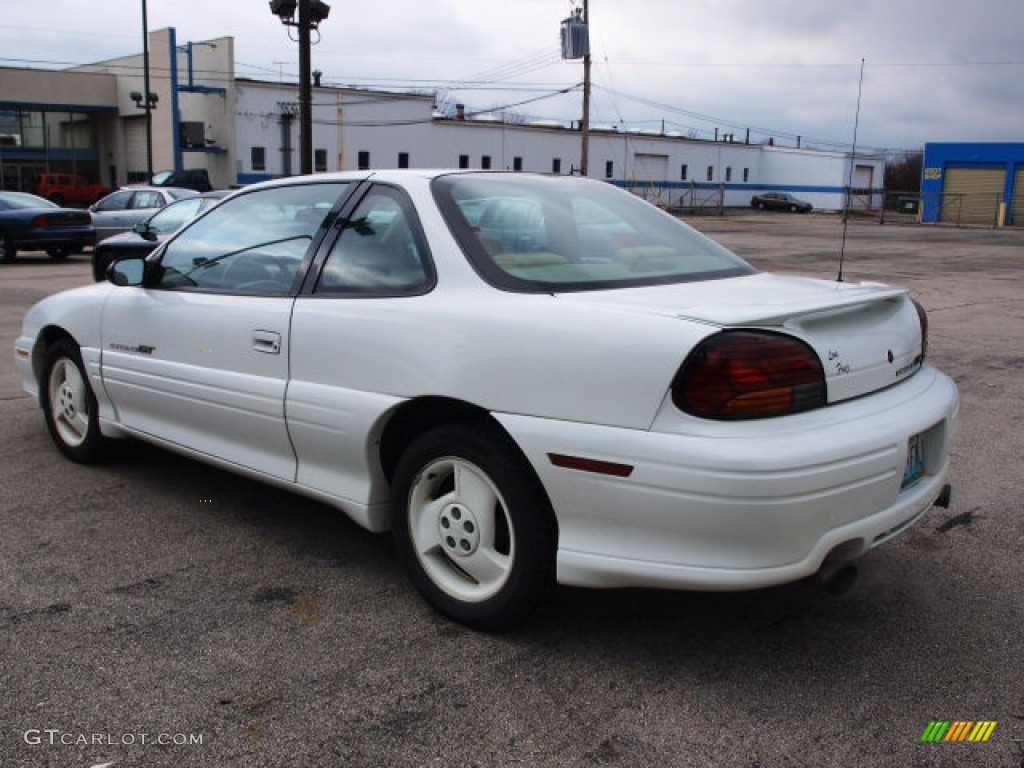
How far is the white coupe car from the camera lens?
264 cm

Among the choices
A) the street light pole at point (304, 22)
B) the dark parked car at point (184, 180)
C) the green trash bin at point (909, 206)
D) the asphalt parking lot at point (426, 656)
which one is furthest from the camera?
the green trash bin at point (909, 206)

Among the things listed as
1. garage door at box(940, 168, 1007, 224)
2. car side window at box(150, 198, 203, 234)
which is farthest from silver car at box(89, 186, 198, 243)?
garage door at box(940, 168, 1007, 224)

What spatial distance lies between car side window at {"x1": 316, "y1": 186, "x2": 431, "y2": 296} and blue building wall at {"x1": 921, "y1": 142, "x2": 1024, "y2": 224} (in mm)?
52957

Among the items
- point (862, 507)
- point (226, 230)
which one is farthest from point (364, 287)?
point (862, 507)

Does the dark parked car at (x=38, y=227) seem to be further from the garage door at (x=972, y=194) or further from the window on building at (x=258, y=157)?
the garage door at (x=972, y=194)

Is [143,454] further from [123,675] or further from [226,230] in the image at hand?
[123,675]

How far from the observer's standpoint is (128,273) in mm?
4539

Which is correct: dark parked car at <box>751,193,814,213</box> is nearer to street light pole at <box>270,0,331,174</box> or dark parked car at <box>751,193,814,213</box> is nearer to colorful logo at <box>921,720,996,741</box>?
street light pole at <box>270,0,331,174</box>

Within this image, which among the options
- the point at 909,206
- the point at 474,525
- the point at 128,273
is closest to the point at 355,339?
the point at 474,525

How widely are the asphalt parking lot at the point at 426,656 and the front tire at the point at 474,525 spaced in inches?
5.6

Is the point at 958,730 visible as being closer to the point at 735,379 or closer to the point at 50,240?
the point at 735,379

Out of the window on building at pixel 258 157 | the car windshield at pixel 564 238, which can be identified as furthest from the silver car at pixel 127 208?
the window on building at pixel 258 157

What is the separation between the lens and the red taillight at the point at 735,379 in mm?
2623

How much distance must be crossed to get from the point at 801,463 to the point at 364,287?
1.69m
